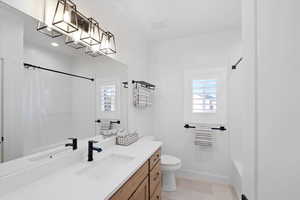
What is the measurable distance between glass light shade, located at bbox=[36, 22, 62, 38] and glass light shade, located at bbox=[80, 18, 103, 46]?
8.7 inches

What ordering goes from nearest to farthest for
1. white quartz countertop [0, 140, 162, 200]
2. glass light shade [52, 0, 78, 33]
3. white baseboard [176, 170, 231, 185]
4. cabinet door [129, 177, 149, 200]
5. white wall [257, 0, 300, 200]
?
white wall [257, 0, 300, 200] < white quartz countertop [0, 140, 162, 200] < glass light shade [52, 0, 78, 33] < cabinet door [129, 177, 149, 200] < white baseboard [176, 170, 231, 185]

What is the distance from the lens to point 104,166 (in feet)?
4.63

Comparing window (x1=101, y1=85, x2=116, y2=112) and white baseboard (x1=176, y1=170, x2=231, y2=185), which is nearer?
window (x1=101, y1=85, x2=116, y2=112)

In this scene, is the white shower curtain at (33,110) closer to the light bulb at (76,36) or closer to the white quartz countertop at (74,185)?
the white quartz countertop at (74,185)

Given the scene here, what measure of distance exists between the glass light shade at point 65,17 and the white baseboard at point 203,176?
2773mm

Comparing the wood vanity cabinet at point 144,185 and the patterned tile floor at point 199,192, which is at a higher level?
the wood vanity cabinet at point 144,185

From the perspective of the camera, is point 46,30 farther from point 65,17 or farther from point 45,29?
point 65,17

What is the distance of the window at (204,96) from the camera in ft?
8.41

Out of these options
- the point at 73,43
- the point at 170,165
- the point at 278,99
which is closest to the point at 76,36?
the point at 73,43

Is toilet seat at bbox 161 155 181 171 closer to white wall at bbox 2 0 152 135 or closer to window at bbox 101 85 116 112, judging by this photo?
white wall at bbox 2 0 152 135

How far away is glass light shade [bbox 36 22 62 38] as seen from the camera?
110cm

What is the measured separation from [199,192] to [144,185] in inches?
51.1

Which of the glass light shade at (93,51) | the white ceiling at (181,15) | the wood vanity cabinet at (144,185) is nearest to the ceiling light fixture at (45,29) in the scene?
the glass light shade at (93,51)

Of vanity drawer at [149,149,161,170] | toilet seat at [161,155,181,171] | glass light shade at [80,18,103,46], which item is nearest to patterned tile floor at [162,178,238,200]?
toilet seat at [161,155,181,171]
